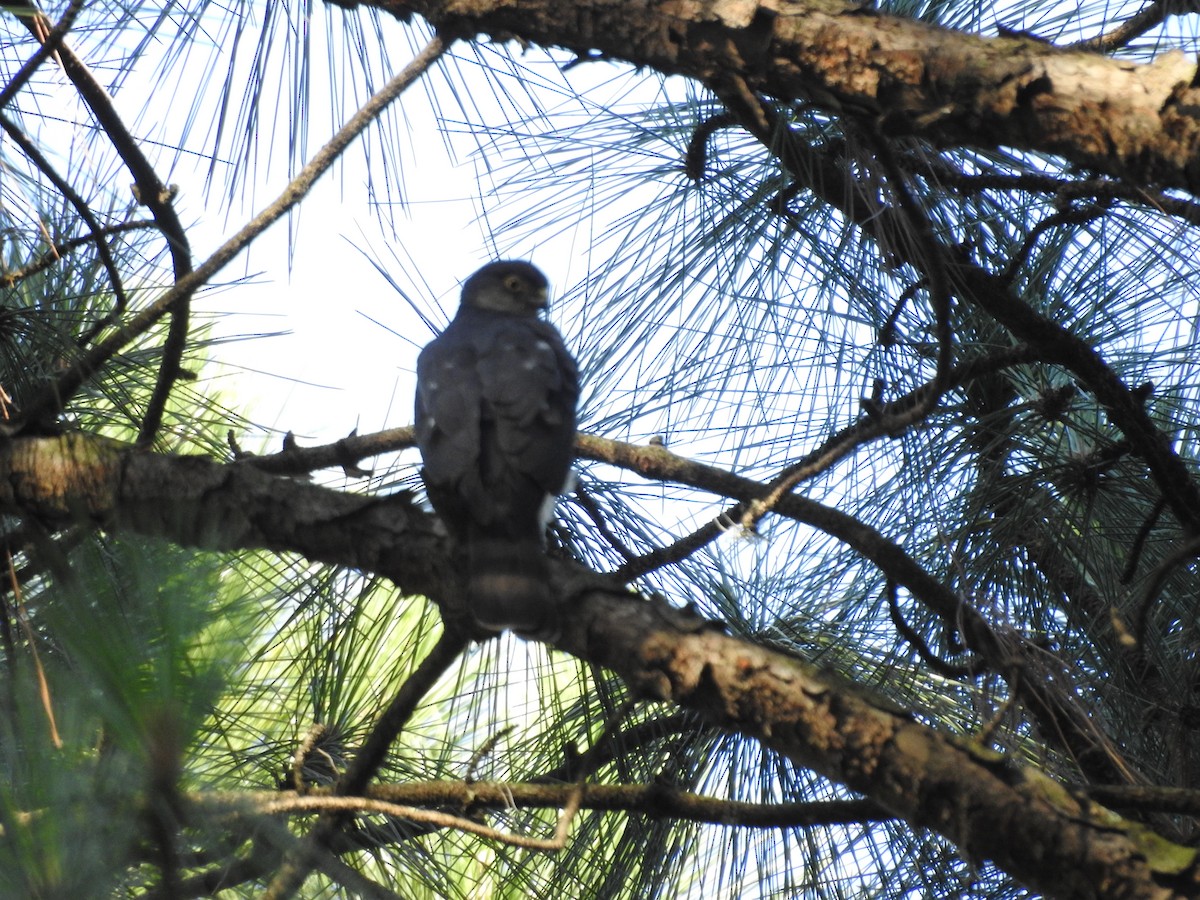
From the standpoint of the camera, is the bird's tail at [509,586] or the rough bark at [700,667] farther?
the bird's tail at [509,586]

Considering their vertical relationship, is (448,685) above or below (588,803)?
above

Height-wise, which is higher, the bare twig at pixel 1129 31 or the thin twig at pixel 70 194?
the bare twig at pixel 1129 31

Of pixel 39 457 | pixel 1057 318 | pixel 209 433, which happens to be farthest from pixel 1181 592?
pixel 39 457

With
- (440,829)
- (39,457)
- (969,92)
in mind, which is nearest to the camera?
(969,92)

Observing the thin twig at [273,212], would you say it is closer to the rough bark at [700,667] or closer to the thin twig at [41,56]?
the rough bark at [700,667]

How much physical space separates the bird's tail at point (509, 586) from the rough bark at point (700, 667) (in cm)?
5

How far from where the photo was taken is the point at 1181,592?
3061 millimetres

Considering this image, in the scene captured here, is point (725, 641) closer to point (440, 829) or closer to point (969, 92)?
point (969, 92)

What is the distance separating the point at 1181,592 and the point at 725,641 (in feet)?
5.58

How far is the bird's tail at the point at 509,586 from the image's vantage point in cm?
215

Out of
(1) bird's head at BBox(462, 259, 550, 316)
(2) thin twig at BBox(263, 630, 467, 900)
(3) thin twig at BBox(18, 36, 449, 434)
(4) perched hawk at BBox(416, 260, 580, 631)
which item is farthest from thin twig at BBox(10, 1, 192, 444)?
(1) bird's head at BBox(462, 259, 550, 316)

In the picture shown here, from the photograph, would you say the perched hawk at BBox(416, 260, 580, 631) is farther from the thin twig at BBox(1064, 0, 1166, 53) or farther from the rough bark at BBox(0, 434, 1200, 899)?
the thin twig at BBox(1064, 0, 1166, 53)

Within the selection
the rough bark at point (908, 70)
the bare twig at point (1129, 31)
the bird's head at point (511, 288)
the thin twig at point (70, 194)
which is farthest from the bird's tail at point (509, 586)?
the bare twig at point (1129, 31)

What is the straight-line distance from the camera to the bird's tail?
84.7 inches
